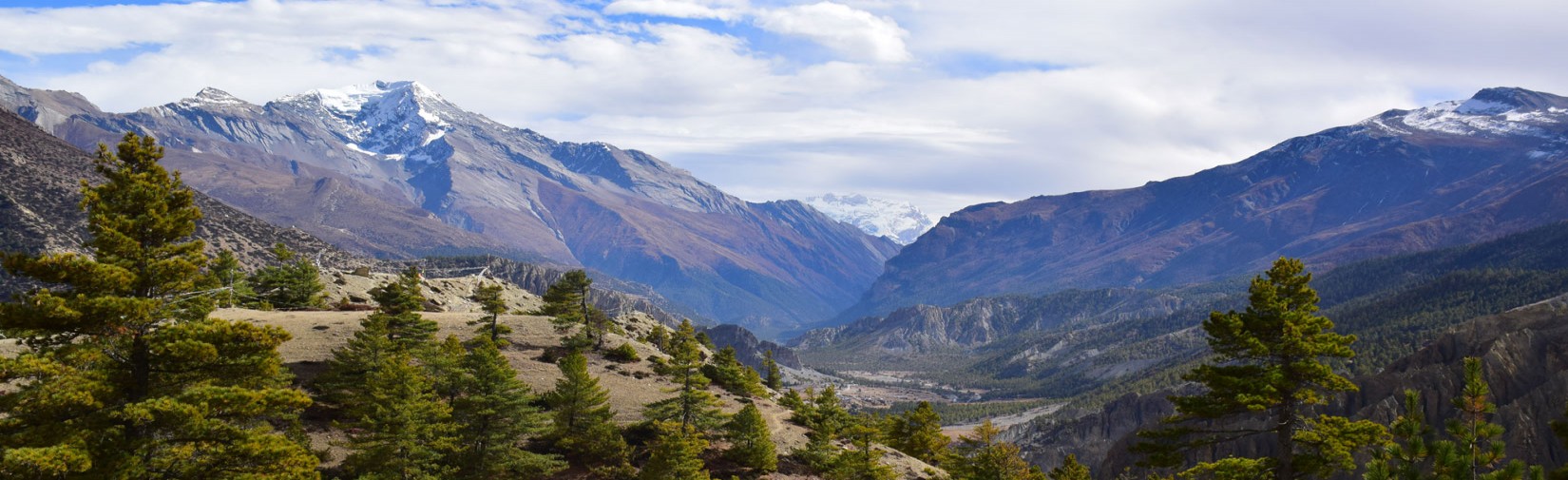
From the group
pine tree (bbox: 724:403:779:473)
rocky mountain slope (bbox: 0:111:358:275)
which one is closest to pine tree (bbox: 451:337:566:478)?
pine tree (bbox: 724:403:779:473)

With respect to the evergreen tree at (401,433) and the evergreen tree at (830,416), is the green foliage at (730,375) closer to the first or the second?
the evergreen tree at (830,416)

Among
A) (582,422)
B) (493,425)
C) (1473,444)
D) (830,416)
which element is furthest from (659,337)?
(1473,444)

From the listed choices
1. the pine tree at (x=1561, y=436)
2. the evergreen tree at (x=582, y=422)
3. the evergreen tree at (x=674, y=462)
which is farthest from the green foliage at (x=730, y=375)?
the pine tree at (x=1561, y=436)

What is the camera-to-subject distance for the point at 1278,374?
92.2 ft

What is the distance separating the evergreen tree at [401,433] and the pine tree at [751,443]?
18.5 metres

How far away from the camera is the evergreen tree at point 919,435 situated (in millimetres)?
85750

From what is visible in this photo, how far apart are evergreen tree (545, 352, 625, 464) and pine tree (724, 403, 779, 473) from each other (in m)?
7.60

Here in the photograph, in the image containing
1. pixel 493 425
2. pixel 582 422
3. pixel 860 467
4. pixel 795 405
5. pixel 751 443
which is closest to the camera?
pixel 493 425

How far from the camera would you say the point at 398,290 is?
71.8 meters

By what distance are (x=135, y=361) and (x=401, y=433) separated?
22.0m

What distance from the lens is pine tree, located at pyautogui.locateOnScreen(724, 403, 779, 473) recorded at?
59688 mm

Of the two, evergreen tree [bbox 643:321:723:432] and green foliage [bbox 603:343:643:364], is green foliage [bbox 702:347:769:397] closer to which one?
green foliage [bbox 603:343:643:364]

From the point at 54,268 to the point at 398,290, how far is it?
5177 cm

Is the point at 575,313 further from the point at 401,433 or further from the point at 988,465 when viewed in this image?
the point at 988,465
